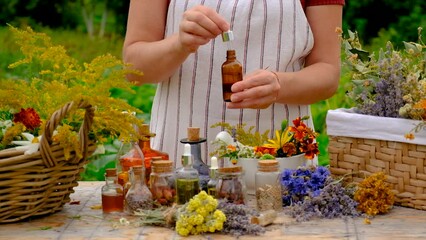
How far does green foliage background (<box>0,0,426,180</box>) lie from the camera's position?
8.20m

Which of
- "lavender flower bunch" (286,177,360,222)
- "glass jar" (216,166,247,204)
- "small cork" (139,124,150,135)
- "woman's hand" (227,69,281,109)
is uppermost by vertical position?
"woman's hand" (227,69,281,109)

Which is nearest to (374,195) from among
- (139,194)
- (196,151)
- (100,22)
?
(196,151)

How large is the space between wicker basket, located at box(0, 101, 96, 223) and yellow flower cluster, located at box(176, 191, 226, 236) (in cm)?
34

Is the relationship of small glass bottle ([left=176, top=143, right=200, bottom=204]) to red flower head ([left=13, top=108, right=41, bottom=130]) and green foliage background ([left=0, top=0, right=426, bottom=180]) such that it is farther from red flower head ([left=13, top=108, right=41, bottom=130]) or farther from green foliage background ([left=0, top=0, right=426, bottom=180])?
green foliage background ([left=0, top=0, right=426, bottom=180])

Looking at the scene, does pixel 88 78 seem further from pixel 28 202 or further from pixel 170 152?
pixel 170 152

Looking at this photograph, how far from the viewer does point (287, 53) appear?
3246 mm

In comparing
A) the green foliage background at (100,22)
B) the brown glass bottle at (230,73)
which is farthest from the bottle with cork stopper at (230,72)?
the green foliage background at (100,22)

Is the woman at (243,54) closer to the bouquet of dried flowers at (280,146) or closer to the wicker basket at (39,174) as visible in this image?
the bouquet of dried flowers at (280,146)

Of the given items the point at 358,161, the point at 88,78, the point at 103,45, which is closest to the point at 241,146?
the point at 358,161

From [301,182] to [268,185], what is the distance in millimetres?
105

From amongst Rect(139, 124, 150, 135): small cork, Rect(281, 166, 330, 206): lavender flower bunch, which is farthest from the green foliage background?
Rect(281, 166, 330, 206): lavender flower bunch

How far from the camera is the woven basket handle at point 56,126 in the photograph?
2.41m

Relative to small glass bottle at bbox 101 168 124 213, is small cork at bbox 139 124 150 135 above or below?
above

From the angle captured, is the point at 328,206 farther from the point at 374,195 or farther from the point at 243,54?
the point at 243,54
